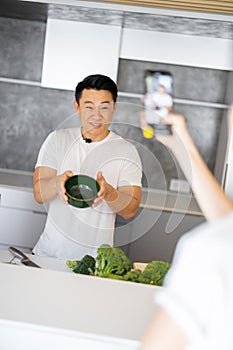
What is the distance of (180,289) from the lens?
0.75 m

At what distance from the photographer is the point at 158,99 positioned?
1573 mm

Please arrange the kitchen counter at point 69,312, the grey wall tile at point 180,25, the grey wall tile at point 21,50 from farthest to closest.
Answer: the grey wall tile at point 21,50 < the grey wall tile at point 180,25 < the kitchen counter at point 69,312

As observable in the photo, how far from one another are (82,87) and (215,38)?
1.39 metres

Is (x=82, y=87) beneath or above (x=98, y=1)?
beneath

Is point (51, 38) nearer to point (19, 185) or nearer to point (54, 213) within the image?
point (19, 185)

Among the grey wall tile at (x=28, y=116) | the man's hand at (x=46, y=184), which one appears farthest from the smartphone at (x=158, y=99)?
the grey wall tile at (x=28, y=116)

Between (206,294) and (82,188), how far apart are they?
1.49 m

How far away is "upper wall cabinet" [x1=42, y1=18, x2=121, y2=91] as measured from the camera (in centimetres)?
355

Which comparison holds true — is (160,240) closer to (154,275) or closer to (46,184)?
(46,184)

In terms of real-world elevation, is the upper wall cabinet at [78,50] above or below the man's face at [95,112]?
above

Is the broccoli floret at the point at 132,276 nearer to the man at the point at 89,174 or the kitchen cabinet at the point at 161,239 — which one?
the man at the point at 89,174

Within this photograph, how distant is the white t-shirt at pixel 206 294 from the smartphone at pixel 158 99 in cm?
68

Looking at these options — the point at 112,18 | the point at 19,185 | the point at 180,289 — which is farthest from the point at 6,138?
the point at 180,289

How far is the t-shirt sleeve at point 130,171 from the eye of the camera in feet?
7.61
